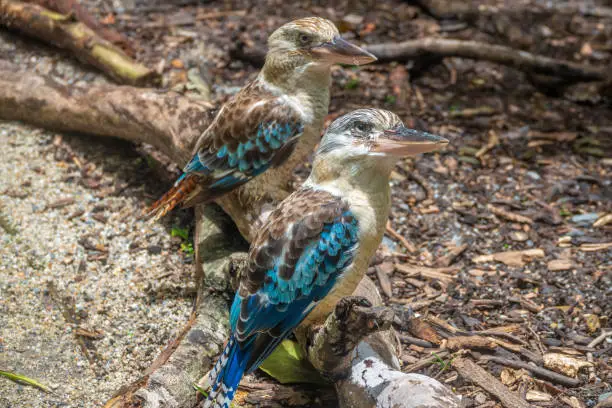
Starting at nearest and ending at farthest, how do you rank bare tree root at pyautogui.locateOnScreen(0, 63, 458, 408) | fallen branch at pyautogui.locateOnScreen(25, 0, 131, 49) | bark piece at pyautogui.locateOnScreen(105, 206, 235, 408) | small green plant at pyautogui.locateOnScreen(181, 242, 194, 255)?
bare tree root at pyautogui.locateOnScreen(0, 63, 458, 408) < bark piece at pyautogui.locateOnScreen(105, 206, 235, 408) < small green plant at pyautogui.locateOnScreen(181, 242, 194, 255) < fallen branch at pyautogui.locateOnScreen(25, 0, 131, 49)

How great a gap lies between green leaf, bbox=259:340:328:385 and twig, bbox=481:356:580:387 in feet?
3.21

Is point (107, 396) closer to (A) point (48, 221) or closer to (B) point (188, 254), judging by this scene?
(B) point (188, 254)

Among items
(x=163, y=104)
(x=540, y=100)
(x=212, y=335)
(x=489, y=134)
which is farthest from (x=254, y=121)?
(x=540, y=100)

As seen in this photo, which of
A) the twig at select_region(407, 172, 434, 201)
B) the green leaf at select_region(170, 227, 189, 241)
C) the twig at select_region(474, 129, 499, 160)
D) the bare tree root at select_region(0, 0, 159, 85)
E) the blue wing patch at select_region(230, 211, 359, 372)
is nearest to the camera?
the blue wing patch at select_region(230, 211, 359, 372)

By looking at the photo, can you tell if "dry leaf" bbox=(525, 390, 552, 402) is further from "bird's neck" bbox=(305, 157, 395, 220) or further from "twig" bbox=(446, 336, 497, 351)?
"bird's neck" bbox=(305, 157, 395, 220)

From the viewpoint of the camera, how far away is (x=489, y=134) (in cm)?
629

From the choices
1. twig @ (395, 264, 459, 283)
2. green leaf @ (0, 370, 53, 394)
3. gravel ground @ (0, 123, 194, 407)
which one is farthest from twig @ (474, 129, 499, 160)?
green leaf @ (0, 370, 53, 394)

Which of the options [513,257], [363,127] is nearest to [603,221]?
[513,257]

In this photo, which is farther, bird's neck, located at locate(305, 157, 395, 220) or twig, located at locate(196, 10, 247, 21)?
twig, located at locate(196, 10, 247, 21)

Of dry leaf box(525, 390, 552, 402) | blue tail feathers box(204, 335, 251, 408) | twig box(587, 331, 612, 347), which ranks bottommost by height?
dry leaf box(525, 390, 552, 402)

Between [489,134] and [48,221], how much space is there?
12.1 ft

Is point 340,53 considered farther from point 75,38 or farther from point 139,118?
point 75,38

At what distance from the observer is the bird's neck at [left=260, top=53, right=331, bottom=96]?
449cm

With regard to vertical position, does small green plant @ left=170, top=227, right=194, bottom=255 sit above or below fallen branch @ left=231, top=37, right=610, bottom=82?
below
